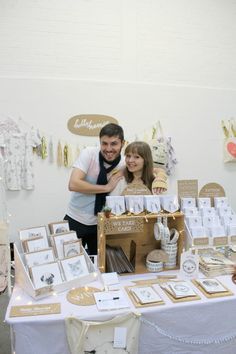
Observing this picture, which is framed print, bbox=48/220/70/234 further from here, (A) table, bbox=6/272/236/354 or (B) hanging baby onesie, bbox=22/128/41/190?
(B) hanging baby onesie, bbox=22/128/41/190

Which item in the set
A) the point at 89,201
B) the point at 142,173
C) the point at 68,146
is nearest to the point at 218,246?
the point at 142,173

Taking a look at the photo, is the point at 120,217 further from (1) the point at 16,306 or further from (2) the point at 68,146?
(2) the point at 68,146

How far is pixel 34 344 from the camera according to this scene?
51.3 inches

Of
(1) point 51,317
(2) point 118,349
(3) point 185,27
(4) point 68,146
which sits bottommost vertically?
(2) point 118,349

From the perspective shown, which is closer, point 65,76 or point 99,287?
point 99,287

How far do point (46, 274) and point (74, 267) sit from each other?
0.16 metres

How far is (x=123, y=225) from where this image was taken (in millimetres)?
1699

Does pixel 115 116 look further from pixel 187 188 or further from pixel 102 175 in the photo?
pixel 187 188

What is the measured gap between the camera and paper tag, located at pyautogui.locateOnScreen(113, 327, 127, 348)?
4.40 feet

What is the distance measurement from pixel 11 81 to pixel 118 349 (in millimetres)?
2957

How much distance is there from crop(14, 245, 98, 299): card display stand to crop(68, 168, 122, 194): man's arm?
1.90ft

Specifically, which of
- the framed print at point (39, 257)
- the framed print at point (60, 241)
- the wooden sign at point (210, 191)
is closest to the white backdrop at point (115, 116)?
the wooden sign at point (210, 191)

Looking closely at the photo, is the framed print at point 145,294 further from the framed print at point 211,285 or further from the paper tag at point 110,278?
the framed print at point 211,285

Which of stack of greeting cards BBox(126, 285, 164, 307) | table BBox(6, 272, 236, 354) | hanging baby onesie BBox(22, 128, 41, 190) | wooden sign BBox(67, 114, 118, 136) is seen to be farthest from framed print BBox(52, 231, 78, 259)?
wooden sign BBox(67, 114, 118, 136)
